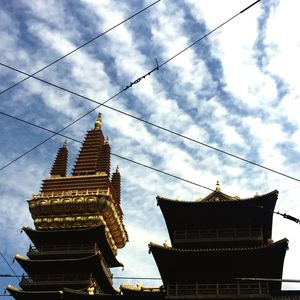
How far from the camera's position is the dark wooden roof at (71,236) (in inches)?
1987

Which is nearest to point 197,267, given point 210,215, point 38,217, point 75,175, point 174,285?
point 174,285

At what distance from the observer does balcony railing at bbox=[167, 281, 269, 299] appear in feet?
103

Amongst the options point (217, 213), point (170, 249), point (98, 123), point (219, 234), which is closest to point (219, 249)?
point (219, 234)

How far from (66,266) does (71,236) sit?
13.1ft

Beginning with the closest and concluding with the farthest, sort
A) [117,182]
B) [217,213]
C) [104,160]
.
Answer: [217,213] → [104,160] → [117,182]

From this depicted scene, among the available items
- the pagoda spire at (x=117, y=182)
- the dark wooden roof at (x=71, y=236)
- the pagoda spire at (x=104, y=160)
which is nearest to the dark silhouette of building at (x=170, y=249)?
the dark wooden roof at (x=71, y=236)

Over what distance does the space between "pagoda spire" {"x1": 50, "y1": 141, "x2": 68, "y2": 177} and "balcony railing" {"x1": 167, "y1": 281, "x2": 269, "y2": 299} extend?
3334 centimetres

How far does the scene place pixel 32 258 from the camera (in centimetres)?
4912

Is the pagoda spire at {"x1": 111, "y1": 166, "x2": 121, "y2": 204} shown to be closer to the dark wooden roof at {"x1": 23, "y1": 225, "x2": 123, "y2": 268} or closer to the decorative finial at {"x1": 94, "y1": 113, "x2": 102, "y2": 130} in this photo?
the decorative finial at {"x1": 94, "y1": 113, "x2": 102, "y2": 130}

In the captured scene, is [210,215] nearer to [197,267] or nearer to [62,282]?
[197,267]

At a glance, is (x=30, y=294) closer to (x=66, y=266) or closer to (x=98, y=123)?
(x=66, y=266)

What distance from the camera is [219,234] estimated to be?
35.9m

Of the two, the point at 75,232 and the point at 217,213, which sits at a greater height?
the point at 75,232

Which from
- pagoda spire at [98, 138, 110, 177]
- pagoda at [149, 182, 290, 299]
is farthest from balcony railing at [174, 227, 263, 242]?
pagoda spire at [98, 138, 110, 177]
